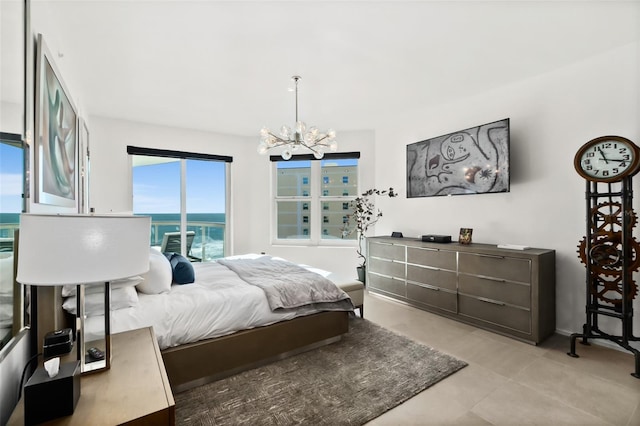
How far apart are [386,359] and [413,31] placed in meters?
2.66

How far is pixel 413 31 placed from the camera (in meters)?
2.31

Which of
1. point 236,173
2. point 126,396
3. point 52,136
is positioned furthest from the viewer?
point 236,173

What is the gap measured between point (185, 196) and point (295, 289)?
3.34m

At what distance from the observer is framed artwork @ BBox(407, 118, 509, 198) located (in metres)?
3.24

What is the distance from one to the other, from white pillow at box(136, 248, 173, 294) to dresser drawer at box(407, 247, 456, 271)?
2.80 metres

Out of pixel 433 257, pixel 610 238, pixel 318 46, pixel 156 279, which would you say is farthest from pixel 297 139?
pixel 610 238

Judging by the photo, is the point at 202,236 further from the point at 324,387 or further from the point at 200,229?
the point at 324,387

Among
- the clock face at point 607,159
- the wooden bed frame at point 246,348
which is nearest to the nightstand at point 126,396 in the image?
the wooden bed frame at point 246,348

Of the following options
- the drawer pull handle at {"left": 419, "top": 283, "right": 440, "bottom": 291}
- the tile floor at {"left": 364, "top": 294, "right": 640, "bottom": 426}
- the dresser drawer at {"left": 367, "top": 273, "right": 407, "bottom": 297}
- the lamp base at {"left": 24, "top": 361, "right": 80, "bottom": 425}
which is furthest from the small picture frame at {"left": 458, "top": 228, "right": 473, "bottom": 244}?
the lamp base at {"left": 24, "top": 361, "right": 80, "bottom": 425}

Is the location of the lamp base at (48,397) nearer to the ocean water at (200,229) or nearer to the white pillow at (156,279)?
the white pillow at (156,279)

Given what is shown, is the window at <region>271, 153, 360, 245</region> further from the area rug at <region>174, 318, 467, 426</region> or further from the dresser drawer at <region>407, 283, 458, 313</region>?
the area rug at <region>174, 318, 467, 426</region>

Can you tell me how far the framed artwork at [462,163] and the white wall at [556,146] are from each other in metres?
0.21

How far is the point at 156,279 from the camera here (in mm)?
2227

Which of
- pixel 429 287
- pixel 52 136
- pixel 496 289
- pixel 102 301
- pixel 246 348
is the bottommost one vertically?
pixel 246 348
